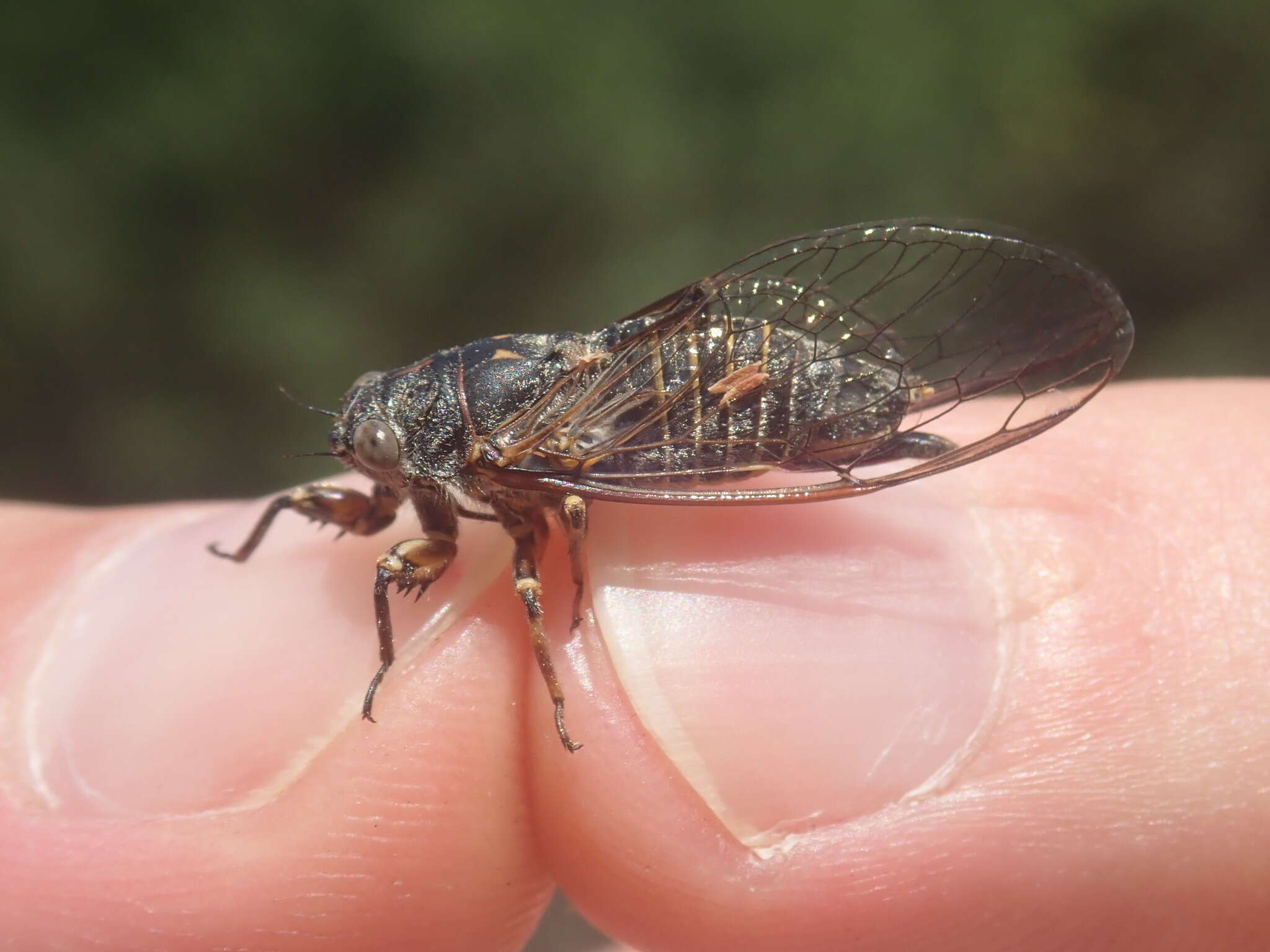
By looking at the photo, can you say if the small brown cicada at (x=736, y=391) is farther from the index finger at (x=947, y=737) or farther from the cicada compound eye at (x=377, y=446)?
the index finger at (x=947, y=737)

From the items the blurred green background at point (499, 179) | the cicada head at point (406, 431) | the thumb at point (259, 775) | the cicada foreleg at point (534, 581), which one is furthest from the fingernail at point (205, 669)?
the blurred green background at point (499, 179)

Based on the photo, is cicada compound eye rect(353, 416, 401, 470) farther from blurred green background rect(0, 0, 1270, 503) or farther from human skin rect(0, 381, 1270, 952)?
blurred green background rect(0, 0, 1270, 503)

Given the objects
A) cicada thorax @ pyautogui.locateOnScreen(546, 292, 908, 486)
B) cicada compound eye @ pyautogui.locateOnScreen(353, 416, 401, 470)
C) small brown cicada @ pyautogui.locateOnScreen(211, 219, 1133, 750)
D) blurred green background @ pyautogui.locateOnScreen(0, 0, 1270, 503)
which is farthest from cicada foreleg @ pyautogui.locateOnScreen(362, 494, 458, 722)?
blurred green background @ pyautogui.locateOnScreen(0, 0, 1270, 503)

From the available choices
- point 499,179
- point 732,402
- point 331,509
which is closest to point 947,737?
point 732,402

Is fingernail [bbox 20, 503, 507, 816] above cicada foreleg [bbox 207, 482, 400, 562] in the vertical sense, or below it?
below

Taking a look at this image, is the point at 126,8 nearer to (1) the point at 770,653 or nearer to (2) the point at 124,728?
(2) the point at 124,728

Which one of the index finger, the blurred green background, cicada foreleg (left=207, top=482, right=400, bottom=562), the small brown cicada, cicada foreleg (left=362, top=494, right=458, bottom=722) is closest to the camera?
the index finger

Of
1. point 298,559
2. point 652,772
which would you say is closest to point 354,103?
point 298,559

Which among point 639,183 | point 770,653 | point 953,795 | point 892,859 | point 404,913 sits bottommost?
point 404,913
